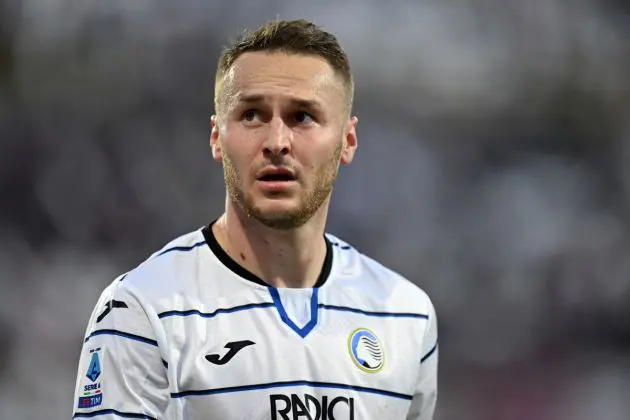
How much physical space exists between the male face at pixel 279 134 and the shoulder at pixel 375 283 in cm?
→ 33

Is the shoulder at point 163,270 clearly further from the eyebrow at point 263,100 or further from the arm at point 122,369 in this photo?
the eyebrow at point 263,100

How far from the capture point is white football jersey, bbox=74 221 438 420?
2361 millimetres

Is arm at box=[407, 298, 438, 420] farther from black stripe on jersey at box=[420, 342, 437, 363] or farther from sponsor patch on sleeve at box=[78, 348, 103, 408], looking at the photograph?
sponsor patch on sleeve at box=[78, 348, 103, 408]

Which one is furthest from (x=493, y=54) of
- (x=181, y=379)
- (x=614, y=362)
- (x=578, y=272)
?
(x=181, y=379)

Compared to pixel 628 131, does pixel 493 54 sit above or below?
above

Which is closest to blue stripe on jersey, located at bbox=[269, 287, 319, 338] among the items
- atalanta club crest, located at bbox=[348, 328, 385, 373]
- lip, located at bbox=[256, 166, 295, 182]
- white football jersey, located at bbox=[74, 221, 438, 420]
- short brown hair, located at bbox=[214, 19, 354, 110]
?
white football jersey, located at bbox=[74, 221, 438, 420]

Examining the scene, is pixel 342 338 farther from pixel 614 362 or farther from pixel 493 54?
pixel 493 54

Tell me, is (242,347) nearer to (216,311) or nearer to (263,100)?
(216,311)

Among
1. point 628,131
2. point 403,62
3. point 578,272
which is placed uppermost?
point 403,62

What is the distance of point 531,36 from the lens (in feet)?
19.5

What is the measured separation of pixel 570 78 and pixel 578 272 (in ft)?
4.28

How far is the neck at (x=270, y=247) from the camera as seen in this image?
2650 mm

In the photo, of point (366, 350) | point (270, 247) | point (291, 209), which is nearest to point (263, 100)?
point (291, 209)

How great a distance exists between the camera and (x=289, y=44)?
2.63 metres
